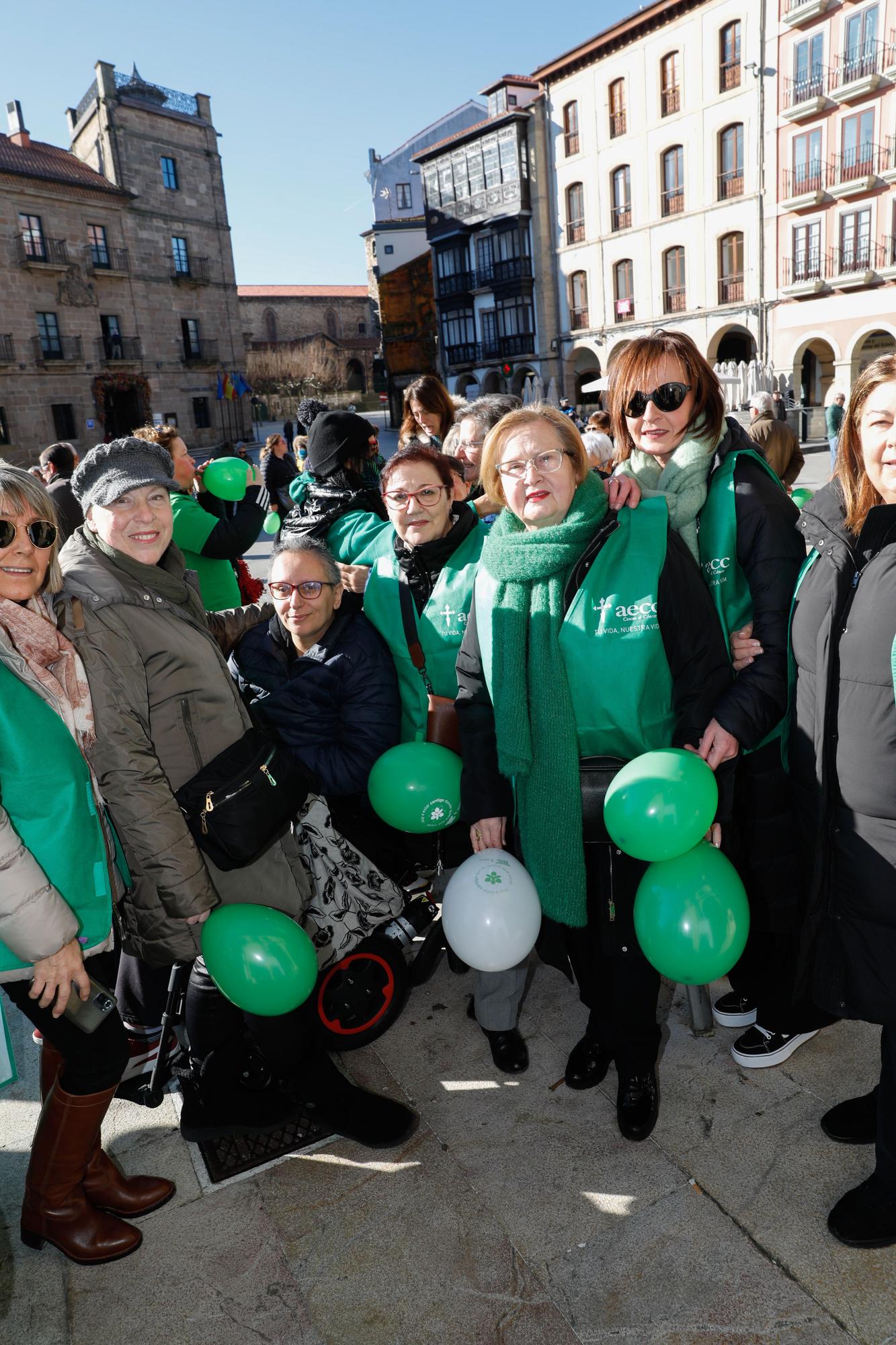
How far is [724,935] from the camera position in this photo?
2.22 meters

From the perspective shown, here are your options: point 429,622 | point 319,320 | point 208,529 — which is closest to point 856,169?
point 208,529

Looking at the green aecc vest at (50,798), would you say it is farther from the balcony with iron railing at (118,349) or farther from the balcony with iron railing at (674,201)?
the balcony with iron railing at (118,349)

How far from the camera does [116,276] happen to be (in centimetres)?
3011

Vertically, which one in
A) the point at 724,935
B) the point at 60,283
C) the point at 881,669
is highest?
the point at 60,283

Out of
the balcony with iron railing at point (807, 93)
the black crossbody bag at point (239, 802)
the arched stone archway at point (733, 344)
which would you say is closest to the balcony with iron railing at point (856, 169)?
the balcony with iron railing at point (807, 93)

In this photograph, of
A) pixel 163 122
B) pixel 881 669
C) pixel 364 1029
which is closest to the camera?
pixel 881 669

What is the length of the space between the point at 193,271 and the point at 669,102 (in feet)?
60.1

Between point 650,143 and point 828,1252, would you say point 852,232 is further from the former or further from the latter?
point 828,1252

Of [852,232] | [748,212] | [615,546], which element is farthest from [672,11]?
[615,546]

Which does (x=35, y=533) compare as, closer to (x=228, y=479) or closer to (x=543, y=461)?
(x=543, y=461)

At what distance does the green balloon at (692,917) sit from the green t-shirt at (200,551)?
2672 mm

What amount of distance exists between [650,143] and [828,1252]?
3058 centimetres

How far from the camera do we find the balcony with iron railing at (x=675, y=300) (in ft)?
87.8

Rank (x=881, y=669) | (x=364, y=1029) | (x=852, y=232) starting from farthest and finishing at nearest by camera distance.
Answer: (x=852, y=232) → (x=364, y=1029) → (x=881, y=669)
